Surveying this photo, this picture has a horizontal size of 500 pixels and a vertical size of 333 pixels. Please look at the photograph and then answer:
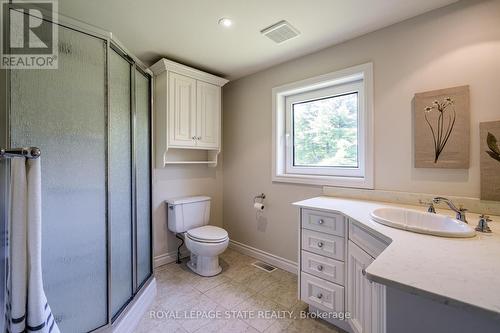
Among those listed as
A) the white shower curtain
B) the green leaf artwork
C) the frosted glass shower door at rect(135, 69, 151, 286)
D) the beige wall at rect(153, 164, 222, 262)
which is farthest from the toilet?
the green leaf artwork

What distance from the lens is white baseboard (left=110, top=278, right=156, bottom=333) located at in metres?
1.42

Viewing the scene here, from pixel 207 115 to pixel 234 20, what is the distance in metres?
1.12

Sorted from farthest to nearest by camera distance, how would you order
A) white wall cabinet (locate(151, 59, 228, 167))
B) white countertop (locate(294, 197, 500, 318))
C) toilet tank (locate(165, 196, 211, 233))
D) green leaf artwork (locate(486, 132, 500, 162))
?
toilet tank (locate(165, 196, 211, 233)) → white wall cabinet (locate(151, 59, 228, 167)) → green leaf artwork (locate(486, 132, 500, 162)) → white countertop (locate(294, 197, 500, 318))

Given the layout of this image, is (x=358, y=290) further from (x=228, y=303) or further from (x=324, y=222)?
(x=228, y=303)

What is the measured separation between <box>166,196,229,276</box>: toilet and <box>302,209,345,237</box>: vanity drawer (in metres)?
0.91

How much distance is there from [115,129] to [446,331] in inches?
71.4

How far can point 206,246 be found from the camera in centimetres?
209

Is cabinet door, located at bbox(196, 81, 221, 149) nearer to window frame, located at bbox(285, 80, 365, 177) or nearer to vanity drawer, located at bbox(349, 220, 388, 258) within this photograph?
window frame, located at bbox(285, 80, 365, 177)

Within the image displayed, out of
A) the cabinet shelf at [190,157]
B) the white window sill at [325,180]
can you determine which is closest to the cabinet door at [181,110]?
the cabinet shelf at [190,157]

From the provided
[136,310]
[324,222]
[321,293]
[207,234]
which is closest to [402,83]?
[324,222]

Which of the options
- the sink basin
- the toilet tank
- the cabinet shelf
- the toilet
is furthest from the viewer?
the cabinet shelf

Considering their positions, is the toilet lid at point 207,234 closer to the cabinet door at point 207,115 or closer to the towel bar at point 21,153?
the cabinet door at point 207,115

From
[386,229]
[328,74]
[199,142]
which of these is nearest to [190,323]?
[386,229]

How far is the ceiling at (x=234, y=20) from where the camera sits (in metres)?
1.47
